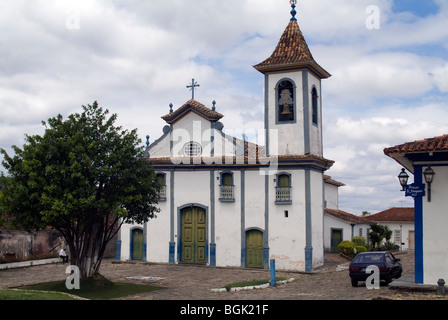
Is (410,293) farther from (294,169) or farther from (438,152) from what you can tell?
(294,169)

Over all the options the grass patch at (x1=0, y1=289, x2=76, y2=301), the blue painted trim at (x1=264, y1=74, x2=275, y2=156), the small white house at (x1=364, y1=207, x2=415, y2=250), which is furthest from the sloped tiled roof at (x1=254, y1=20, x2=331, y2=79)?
the small white house at (x1=364, y1=207, x2=415, y2=250)

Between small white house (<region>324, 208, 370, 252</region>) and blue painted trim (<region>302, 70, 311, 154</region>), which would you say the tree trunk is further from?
small white house (<region>324, 208, 370, 252</region>)

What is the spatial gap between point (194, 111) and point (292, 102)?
17.3ft

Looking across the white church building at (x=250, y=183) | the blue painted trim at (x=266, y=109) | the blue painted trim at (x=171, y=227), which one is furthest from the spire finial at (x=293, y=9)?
the blue painted trim at (x=171, y=227)

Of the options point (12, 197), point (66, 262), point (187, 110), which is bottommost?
point (66, 262)

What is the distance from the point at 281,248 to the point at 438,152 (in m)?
11.8

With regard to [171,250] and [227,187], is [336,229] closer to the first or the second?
[227,187]

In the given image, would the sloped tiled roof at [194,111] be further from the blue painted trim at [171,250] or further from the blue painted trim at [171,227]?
the blue painted trim at [171,250]

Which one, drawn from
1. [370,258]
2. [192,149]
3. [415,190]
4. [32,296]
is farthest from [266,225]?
[32,296]

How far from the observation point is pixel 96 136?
18.4m

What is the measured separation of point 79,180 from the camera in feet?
56.3

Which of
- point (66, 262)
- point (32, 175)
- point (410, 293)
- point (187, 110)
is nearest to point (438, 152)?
point (410, 293)

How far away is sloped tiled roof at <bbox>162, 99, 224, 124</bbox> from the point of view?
27.5m
